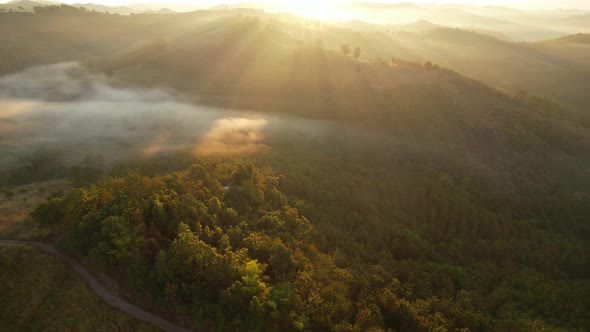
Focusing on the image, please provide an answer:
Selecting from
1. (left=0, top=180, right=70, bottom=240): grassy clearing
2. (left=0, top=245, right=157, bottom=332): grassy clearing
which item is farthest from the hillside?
(left=0, top=245, right=157, bottom=332): grassy clearing

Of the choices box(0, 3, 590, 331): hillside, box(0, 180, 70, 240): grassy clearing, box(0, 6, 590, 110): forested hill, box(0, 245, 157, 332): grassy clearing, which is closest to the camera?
box(0, 245, 157, 332): grassy clearing

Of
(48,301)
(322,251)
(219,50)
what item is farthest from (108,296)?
(219,50)

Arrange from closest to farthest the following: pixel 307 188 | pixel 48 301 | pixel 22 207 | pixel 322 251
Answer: pixel 48 301
pixel 322 251
pixel 22 207
pixel 307 188

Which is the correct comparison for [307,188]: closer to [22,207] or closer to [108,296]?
[108,296]

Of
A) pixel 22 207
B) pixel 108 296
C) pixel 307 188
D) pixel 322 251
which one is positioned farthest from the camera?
pixel 307 188

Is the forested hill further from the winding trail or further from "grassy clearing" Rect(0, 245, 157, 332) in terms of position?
"grassy clearing" Rect(0, 245, 157, 332)

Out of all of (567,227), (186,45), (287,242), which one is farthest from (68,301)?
(186,45)
